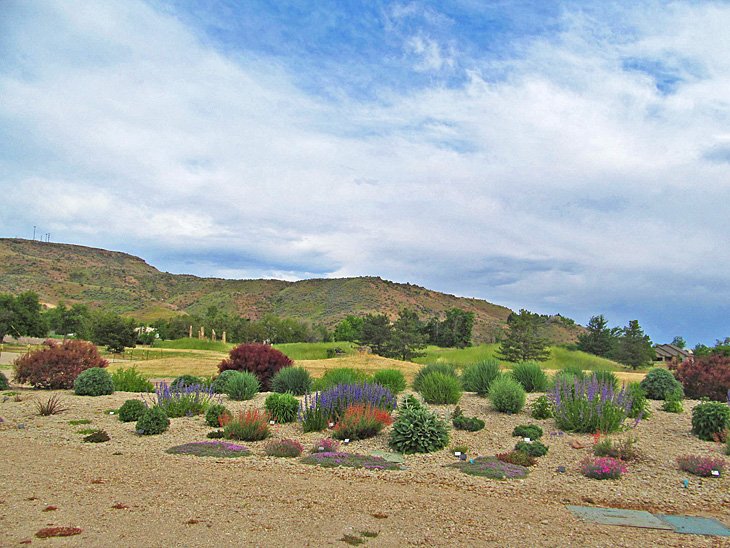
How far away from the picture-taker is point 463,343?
2448 inches

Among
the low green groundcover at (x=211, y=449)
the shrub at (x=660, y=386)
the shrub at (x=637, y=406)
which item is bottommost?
the low green groundcover at (x=211, y=449)

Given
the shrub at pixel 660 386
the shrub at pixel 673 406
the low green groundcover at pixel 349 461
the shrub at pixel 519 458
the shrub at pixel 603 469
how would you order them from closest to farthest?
the shrub at pixel 603 469
the low green groundcover at pixel 349 461
the shrub at pixel 519 458
the shrub at pixel 673 406
the shrub at pixel 660 386

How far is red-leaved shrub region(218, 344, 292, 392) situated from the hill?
6079 centimetres

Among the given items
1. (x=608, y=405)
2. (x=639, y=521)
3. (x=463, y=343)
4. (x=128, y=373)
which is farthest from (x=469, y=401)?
(x=463, y=343)

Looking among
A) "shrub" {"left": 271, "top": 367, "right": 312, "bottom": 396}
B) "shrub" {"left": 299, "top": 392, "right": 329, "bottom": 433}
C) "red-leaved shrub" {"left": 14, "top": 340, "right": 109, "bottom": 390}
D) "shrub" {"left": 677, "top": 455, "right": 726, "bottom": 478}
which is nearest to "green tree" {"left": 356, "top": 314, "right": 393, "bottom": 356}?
"shrub" {"left": 271, "top": 367, "right": 312, "bottom": 396}

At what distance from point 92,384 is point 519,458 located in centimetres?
1137

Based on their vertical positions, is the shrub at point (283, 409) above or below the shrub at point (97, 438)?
above

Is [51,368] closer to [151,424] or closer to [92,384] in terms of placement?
[92,384]

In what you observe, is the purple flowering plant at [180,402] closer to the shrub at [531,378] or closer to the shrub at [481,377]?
the shrub at [481,377]

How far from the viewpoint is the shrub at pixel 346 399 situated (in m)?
10.9

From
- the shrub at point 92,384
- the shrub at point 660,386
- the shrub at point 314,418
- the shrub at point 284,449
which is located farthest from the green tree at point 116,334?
the shrub at point 660,386

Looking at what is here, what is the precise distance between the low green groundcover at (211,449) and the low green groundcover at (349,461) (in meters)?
1.14

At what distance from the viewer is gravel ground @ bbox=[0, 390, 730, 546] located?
5105 mm

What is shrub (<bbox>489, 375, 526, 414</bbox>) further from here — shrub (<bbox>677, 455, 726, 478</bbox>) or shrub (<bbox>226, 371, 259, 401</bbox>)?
shrub (<bbox>226, 371, 259, 401</bbox>)
